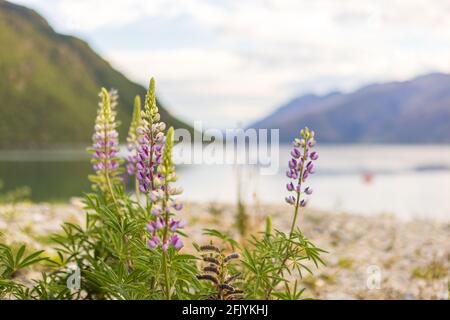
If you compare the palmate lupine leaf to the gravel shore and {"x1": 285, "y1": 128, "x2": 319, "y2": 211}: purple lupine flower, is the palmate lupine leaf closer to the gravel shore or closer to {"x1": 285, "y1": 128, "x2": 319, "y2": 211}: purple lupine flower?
the gravel shore

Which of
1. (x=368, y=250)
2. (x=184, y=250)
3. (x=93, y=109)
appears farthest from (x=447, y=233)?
(x=93, y=109)

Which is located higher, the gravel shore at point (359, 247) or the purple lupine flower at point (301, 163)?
the purple lupine flower at point (301, 163)

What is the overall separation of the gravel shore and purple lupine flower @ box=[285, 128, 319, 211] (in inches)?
108

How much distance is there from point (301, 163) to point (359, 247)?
25.7 feet

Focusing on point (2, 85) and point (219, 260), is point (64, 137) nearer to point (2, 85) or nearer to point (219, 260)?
point (2, 85)

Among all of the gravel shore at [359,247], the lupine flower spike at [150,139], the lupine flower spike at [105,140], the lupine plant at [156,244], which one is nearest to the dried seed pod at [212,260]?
the lupine plant at [156,244]

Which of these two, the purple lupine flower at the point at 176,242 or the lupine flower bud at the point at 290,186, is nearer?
the purple lupine flower at the point at 176,242

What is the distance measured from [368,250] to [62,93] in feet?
643

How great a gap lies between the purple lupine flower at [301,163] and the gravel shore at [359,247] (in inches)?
108

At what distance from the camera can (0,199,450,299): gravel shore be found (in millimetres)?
7594

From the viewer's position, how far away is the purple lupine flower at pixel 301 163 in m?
3.81

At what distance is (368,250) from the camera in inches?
426

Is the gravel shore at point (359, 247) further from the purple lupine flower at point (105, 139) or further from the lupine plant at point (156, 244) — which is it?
the purple lupine flower at point (105, 139)

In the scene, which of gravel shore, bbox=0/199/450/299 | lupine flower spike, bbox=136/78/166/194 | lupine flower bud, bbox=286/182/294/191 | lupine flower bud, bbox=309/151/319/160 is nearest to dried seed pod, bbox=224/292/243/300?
lupine flower bud, bbox=286/182/294/191
